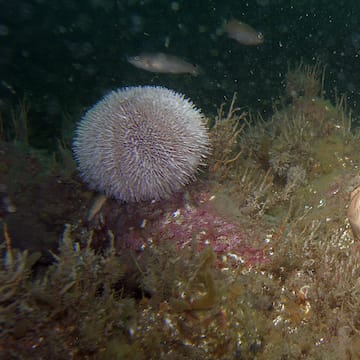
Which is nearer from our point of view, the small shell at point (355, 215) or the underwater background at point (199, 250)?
the underwater background at point (199, 250)

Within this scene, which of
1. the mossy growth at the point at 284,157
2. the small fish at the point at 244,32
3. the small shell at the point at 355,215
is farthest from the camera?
the small fish at the point at 244,32

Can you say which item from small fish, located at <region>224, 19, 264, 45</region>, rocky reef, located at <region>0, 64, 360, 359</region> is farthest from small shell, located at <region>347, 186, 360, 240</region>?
small fish, located at <region>224, 19, 264, 45</region>

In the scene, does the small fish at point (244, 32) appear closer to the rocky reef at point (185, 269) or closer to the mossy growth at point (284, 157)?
the mossy growth at point (284, 157)

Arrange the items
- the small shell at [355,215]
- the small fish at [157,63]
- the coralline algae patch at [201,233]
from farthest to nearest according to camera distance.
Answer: the small fish at [157,63] < the coralline algae patch at [201,233] < the small shell at [355,215]

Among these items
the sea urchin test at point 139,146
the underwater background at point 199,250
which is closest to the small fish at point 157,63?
the underwater background at point 199,250

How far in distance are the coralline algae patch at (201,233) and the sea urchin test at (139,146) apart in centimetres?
25

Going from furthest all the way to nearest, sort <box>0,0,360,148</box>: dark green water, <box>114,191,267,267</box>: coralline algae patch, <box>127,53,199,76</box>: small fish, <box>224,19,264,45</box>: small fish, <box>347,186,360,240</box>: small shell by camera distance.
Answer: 1. <box>0,0,360,148</box>: dark green water
2. <box>224,19,264,45</box>: small fish
3. <box>127,53,199,76</box>: small fish
4. <box>114,191,267,267</box>: coralline algae patch
5. <box>347,186,360,240</box>: small shell

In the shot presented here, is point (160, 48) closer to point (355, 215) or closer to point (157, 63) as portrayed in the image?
point (157, 63)

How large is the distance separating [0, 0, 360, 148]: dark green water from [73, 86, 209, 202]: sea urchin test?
20.8 feet

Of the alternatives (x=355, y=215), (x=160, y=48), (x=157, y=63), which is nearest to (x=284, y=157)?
(x=355, y=215)

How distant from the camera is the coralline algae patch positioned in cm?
323

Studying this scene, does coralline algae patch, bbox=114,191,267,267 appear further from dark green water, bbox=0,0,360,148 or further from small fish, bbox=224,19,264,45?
dark green water, bbox=0,0,360,148

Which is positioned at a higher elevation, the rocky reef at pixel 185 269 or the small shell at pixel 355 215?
the small shell at pixel 355 215

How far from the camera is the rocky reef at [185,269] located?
7.78ft
